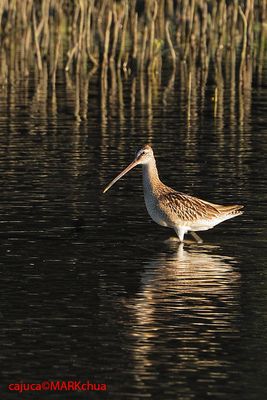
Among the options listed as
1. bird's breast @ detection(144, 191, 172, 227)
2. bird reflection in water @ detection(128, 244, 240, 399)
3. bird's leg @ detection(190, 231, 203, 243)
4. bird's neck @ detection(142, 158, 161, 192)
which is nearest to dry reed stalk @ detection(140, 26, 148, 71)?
bird's neck @ detection(142, 158, 161, 192)

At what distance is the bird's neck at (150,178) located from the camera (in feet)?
48.7

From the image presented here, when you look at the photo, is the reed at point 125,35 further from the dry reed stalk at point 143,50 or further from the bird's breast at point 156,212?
the bird's breast at point 156,212

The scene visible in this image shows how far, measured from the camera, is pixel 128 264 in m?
13.2

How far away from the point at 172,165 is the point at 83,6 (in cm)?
1233

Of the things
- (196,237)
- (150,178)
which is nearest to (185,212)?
(196,237)

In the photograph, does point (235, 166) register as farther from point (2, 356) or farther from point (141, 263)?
point (2, 356)

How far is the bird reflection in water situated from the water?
0.02 metres

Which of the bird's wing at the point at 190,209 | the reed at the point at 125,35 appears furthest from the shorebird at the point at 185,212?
the reed at the point at 125,35

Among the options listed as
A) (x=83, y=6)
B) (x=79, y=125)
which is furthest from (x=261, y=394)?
(x=83, y=6)

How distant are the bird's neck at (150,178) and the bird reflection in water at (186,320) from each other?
1128 mm

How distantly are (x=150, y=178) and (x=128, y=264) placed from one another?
196 centimetres

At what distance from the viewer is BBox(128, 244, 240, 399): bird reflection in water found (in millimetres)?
9875

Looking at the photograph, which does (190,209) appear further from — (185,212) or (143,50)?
(143,50)

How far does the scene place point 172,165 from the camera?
61.7 feet
